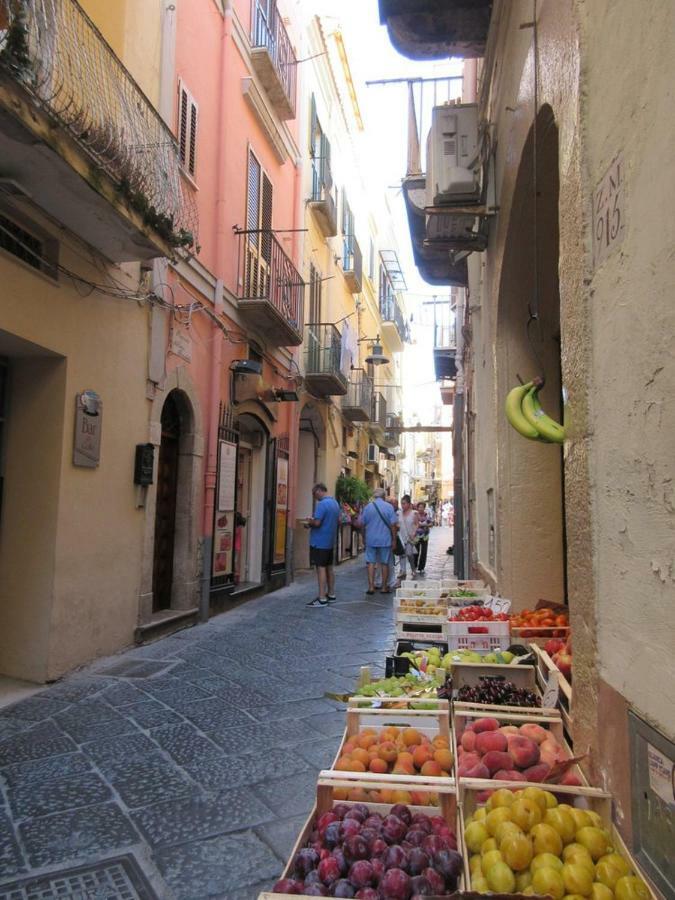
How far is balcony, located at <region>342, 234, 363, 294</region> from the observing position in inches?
699

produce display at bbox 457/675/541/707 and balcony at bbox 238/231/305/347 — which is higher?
balcony at bbox 238/231/305/347

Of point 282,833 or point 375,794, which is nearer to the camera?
point 375,794

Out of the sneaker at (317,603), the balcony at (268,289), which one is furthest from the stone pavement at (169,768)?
the balcony at (268,289)

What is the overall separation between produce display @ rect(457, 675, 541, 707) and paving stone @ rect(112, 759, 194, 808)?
1509 millimetres

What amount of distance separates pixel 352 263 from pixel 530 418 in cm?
1604

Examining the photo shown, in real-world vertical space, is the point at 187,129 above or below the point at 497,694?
above

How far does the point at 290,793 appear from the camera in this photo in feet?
10.9

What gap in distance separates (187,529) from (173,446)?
1.03 metres

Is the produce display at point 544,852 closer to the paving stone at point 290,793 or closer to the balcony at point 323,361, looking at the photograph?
the paving stone at point 290,793

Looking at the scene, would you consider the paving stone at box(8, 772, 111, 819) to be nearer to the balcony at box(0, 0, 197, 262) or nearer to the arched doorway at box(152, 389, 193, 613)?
the balcony at box(0, 0, 197, 262)

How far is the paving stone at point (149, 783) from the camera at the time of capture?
10.7ft

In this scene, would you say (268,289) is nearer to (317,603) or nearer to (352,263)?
(317,603)

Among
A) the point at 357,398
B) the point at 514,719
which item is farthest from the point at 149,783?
the point at 357,398

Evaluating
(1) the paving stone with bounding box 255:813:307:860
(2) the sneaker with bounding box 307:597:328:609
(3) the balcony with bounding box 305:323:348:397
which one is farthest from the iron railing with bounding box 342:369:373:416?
(1) the paving stone with bounding box 255:813:307:860
